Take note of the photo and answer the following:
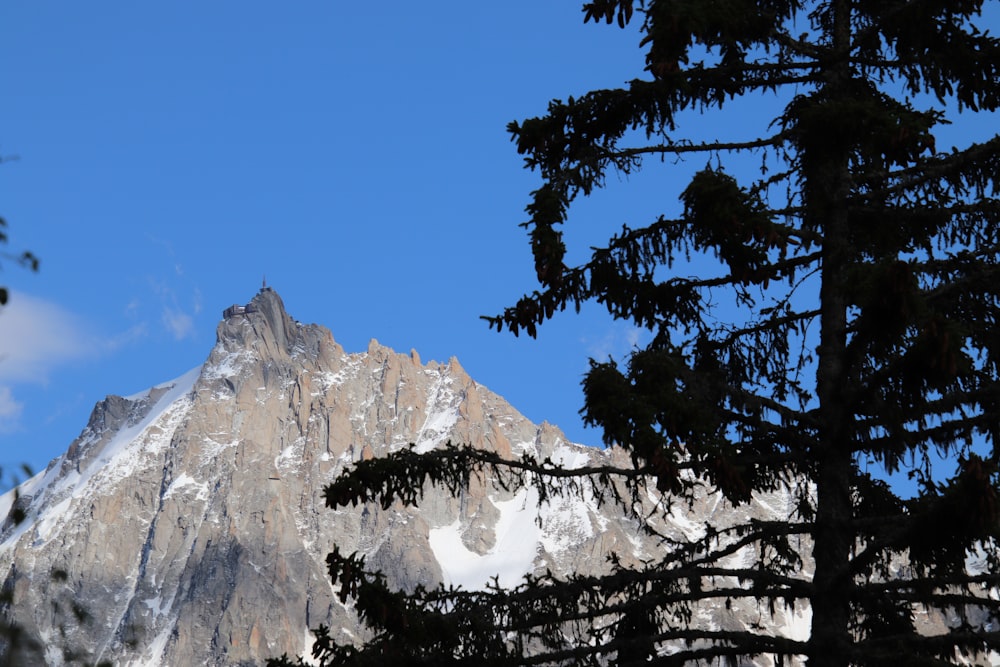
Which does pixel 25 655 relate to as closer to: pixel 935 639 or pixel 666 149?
pixel 935 639

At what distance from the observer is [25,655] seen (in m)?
5.33

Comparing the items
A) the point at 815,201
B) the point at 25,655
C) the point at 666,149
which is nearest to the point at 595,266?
the point at 666,149

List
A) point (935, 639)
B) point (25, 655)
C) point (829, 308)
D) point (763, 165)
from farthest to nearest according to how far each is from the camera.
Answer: point (763, 165) → point (829, 308) → point (935, 639) → point (25, 655)

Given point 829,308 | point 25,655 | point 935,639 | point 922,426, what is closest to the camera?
point 25,655

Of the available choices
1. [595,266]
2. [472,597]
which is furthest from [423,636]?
[595,266]

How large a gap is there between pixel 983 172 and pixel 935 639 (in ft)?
13.1

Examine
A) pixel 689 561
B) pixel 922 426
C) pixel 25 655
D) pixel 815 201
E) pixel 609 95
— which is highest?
pixel 609 95

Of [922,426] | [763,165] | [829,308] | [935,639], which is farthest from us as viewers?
[763,165]

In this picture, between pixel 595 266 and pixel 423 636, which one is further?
pixel 595 266

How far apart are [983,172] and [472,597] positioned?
17.6 feet

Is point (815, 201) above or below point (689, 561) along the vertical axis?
above

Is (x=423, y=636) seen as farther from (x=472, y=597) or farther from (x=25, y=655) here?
(x=25, y=655)

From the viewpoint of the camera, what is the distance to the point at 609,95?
11.5m

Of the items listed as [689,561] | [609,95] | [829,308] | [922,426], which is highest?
Result: [609,95]
